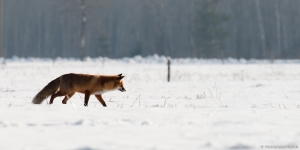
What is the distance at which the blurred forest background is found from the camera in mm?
51031

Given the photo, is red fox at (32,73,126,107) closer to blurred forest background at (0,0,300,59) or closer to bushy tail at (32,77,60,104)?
bushy tail at (32,77,60,104)

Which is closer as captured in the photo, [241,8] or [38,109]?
[38,109]

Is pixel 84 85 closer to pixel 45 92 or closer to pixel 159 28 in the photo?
pixel 45 92

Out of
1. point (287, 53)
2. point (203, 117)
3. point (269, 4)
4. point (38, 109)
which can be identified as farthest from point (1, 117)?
point (269, 4)

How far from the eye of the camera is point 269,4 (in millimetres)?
61906

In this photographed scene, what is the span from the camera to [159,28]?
5091 cm

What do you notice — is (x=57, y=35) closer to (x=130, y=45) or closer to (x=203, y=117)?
(x=130, y=45)

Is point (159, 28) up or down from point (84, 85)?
up

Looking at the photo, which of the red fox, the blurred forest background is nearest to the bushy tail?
the red fox

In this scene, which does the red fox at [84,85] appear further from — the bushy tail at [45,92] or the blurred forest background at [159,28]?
the blurred forest background at [159,28]

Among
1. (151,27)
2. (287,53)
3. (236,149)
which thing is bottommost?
(236,149)

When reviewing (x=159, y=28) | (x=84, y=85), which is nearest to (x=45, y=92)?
(x=84, y=85)

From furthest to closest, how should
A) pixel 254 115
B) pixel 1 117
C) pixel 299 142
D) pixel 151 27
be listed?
pixel 151 27 < pixel 254 115 < pixel 1 117 < pixel 299 142

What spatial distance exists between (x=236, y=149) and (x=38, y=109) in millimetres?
3967
